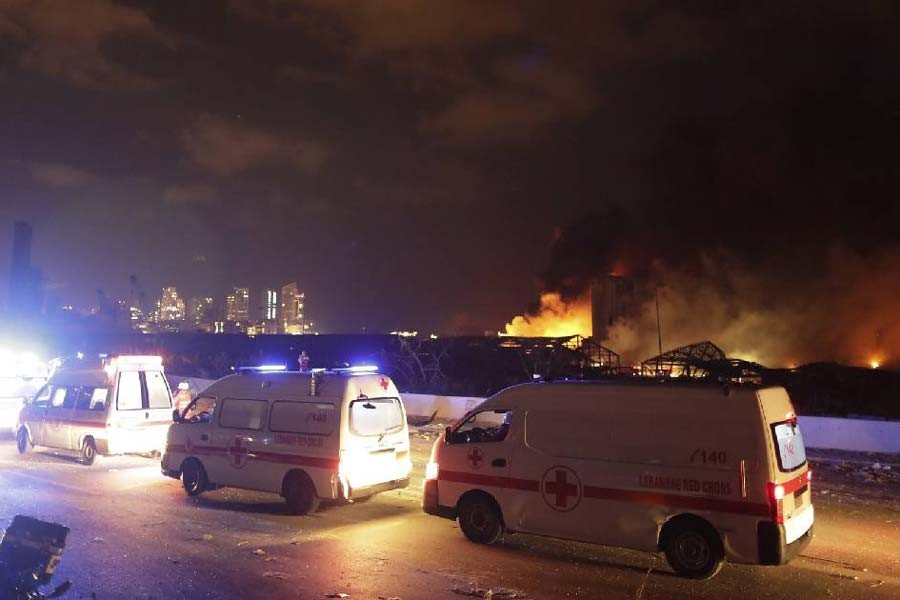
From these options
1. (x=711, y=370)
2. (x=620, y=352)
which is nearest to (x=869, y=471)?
(x=711, y=370)

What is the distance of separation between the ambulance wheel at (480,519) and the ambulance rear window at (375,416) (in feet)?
6.34

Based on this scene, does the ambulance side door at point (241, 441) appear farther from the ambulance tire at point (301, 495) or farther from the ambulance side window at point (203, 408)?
the ambulance tire at point (301, 495)

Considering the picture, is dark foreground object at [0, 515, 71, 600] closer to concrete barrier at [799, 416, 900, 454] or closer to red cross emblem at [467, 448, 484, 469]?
red cross emblem at [467, 448, 484, 469]

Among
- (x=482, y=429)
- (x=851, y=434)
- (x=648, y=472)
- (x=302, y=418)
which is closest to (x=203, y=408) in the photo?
(x=302, y=418)

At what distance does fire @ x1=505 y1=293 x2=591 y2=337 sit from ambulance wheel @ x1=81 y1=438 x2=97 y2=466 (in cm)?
4667

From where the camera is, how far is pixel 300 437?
31.9 ft

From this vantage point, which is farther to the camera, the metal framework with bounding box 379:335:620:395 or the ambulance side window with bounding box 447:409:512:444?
the metal framework with bounding box 379:335:620:395

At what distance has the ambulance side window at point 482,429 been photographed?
823cm

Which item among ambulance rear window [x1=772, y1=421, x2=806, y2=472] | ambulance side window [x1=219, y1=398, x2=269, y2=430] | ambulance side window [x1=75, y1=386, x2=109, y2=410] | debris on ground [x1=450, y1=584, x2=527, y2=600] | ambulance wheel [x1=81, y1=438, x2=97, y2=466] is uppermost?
ambulance side window [x1=75, y1=386, x2=109, y2=410]

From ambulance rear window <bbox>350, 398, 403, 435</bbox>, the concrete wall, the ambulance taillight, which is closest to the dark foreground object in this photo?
ambulance rear window <bbox>350, 398, 403, 435</bbox>

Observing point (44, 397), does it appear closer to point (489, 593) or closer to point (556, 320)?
point (489, 593)

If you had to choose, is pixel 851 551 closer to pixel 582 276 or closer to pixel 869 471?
pixel 869 471

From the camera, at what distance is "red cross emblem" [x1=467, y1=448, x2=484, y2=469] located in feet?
27.0

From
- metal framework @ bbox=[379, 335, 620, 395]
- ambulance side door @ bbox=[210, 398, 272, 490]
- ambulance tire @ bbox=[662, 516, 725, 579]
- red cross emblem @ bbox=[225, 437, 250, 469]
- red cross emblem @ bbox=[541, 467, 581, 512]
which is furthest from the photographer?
metal framework @ bbox=[379, 335, 620, 395]
